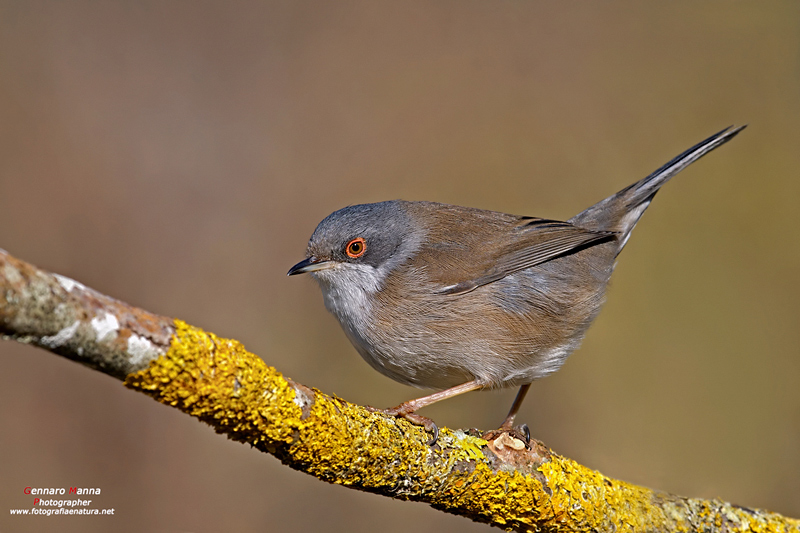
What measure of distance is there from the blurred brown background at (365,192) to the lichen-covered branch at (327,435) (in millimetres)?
2540

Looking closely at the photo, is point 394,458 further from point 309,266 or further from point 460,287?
point 309,266

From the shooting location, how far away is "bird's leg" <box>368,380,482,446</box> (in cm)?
286

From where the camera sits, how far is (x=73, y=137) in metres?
6.06

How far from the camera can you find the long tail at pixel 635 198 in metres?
4.76

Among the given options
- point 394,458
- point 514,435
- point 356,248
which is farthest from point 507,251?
point 394,458

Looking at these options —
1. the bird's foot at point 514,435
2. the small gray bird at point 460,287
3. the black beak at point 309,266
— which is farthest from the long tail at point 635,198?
the bird's foot at point 514,435

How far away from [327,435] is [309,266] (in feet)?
6.36

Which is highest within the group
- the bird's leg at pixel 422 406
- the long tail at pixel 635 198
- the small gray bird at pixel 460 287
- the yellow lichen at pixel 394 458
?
the long tail at pixel 635 198

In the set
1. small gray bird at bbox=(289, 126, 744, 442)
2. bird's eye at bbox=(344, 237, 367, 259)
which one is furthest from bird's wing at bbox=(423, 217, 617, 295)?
bird's eye at bbox=(344, 237, 367, 259)

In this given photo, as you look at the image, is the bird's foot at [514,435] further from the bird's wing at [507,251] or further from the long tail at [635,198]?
the long tail at [635,198]

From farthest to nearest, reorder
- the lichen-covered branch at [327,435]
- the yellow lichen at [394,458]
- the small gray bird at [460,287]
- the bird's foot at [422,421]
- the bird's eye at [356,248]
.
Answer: the bird's eye at [356,248], the small gray bird at [460,287], the bird's foot at [422,421], the yellow lichen at [394,458], the lichen-covered branch at [327,435]

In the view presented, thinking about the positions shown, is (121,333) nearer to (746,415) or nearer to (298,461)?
(298,461)

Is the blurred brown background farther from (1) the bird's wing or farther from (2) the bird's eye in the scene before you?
(1) the bird's wing

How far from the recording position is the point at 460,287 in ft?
13.4
